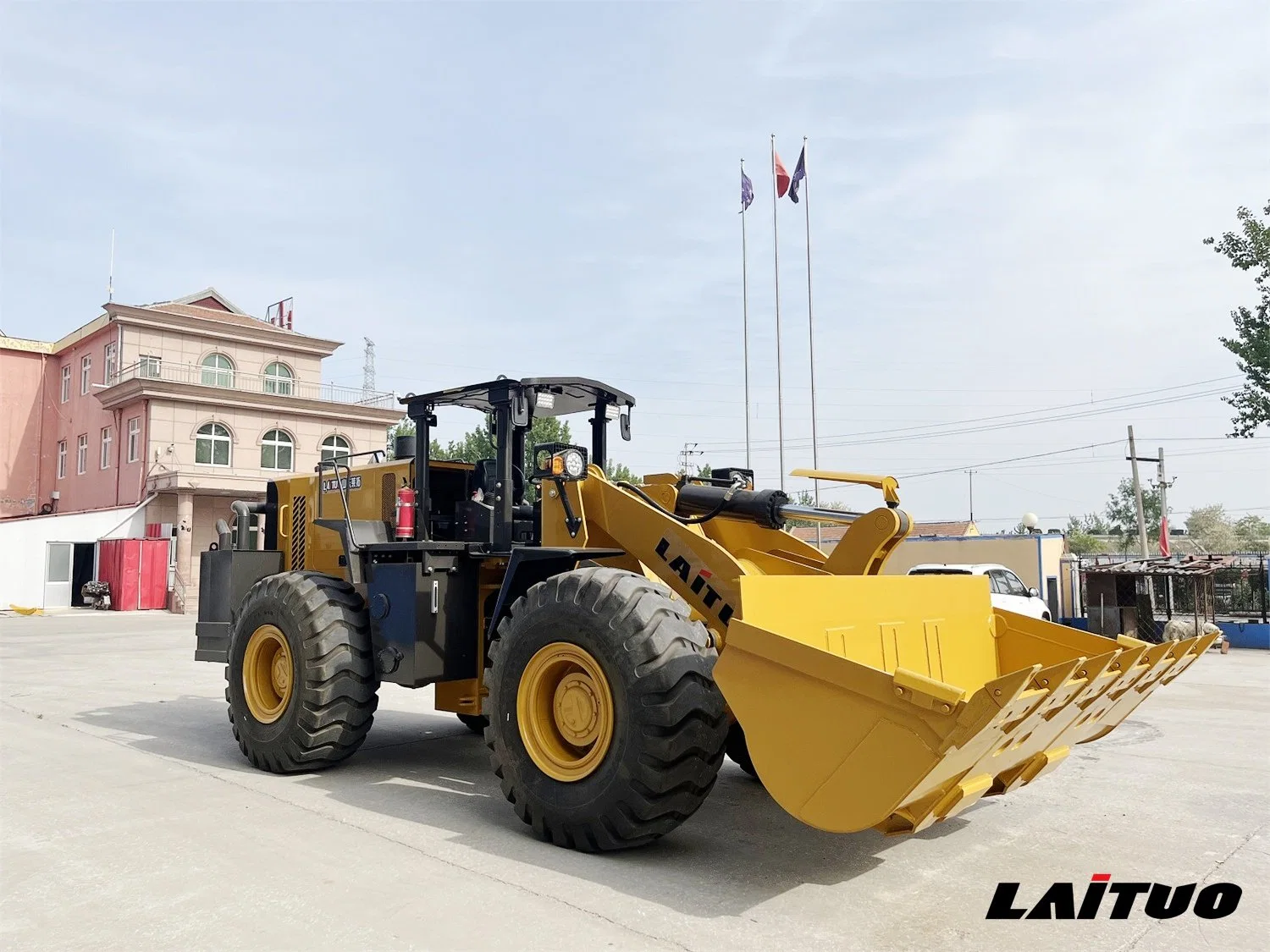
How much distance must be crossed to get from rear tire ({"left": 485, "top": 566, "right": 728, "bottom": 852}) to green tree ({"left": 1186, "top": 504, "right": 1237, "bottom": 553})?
63067 millimetres

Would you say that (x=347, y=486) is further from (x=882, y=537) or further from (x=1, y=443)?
(x=1, y=443)

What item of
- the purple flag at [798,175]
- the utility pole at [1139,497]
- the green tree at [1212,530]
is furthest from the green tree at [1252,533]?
the purple flag at [798,175]

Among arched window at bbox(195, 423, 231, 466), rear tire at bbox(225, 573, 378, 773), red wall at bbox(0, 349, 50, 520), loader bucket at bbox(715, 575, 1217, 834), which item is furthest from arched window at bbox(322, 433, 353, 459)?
loader bucket at bbox(715, 575, 1217, 834)

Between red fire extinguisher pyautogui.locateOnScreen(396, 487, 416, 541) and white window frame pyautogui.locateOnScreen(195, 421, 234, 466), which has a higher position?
white window frame pyautogui.locateOnScreen(195, 421, 234, 466)

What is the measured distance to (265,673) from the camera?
24.2ft

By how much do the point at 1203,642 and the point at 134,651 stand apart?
17.3 m

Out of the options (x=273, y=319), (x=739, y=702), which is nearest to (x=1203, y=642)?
(x=739, y=702)

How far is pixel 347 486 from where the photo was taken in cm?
816

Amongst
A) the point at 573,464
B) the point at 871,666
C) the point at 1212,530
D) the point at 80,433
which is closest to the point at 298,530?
the point at 573,464

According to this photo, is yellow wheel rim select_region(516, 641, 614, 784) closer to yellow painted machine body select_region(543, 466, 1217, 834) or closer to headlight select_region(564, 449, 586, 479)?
yellow painted machine body select_region(543, 466, 1217, 834)

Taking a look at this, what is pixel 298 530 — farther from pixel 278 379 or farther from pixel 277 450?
pixel 278 379

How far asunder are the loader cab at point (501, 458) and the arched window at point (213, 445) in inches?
1159

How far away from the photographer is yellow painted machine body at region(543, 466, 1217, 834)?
13.1ft

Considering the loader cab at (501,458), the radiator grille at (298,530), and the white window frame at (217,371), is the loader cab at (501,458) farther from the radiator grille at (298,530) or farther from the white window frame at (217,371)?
the white window frame at (217,371)
